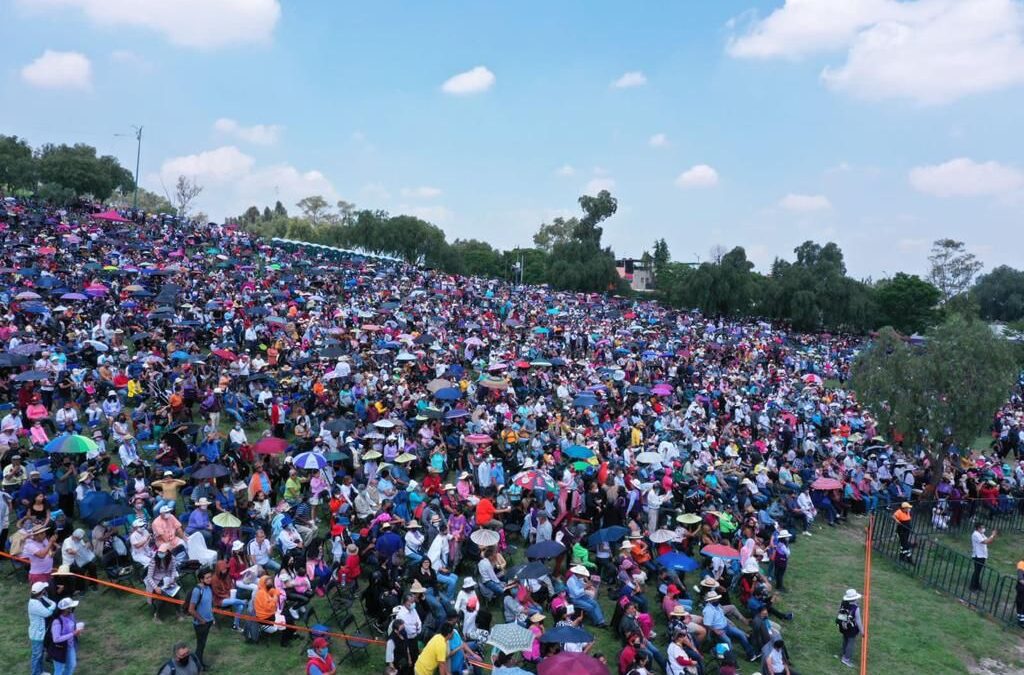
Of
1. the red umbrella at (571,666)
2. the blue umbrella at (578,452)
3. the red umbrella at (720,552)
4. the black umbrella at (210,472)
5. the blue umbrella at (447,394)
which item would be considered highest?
the blue umbrella at (447,394)

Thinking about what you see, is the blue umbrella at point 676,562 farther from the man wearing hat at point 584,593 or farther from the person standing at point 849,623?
the person standing at point 849,623

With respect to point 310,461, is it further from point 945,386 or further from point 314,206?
point 314,206

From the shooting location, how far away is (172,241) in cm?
3722

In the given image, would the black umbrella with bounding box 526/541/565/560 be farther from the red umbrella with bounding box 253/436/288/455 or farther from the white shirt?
the white shirt

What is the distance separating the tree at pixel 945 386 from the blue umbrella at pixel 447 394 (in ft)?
38.4

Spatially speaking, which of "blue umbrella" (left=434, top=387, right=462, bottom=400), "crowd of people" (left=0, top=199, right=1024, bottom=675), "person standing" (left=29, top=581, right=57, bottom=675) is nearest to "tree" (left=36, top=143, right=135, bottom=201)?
"crowd of people" (left=0, top=199, right=1024, bottom=675)

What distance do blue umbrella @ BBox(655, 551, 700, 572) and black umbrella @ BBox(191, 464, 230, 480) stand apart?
7.65m

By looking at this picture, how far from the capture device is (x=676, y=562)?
11.5 m

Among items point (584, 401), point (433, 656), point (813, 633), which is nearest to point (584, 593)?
point (433, 656)

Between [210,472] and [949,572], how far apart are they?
15.3 m

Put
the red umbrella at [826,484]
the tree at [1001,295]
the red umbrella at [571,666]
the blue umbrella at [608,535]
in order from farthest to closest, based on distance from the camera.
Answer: the tree at [1001,295] → the red umbrella at [826,484] → the blue umbrella at [608,535] → the red umbrella at [571,666]

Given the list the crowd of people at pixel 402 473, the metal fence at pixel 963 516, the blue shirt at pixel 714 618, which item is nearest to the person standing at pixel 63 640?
the crowd of people at pixel 402 473

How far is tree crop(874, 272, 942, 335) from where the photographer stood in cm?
6394

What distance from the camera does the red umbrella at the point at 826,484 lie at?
17.2 metres
